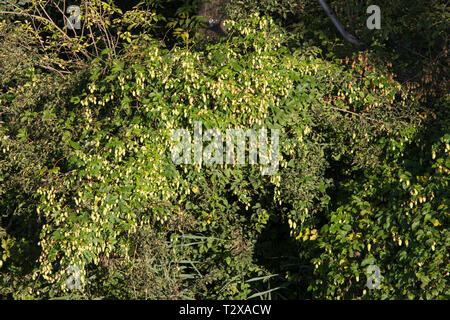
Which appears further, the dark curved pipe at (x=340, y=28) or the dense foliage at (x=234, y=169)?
the dark curved pipe at (x=340, y=28)

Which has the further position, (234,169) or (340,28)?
(340,28)

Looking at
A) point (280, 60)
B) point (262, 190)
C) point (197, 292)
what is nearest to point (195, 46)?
point (280, 60)

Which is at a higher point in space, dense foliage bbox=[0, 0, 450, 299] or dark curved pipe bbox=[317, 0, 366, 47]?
dark curved pipe bbox=[317, 0, 366, 47]

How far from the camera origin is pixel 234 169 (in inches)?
218

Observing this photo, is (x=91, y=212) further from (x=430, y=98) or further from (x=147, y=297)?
(x=430, y=98)

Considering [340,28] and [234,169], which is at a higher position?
[340,28]

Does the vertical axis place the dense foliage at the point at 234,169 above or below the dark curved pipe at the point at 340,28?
below

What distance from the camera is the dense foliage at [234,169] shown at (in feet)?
16.0

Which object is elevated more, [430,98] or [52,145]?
[430,98]

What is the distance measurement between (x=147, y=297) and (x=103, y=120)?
5.47ft

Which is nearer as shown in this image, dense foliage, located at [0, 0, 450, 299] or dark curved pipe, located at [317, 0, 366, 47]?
dense foliage, located at [0, 0, 450, 299]

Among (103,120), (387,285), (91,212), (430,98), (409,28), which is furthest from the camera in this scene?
(409,28)

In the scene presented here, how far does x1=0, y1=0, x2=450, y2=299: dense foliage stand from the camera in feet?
16.0

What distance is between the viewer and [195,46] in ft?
19.7
